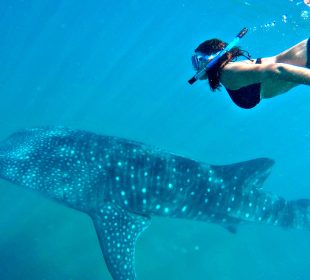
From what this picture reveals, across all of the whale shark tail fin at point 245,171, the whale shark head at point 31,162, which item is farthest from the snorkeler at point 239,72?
the whale shark head at point 31,162

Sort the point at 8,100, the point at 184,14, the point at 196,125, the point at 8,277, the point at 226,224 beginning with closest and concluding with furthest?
the point at 226,224
the point at 8,277
the point at 8,100
the point at 196,125
the point at 184,14

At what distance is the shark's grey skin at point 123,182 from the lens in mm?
6742

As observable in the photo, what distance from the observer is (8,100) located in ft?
78.8

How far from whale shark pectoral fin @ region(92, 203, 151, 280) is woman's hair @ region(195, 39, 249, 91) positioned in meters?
3.98

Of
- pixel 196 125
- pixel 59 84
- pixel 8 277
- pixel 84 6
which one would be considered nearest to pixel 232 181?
pixel 8 277

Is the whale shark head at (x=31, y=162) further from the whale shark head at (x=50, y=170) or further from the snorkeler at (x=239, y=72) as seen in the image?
the snorkeler at (x=239, y=72)

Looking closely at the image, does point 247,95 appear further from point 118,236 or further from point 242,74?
point 118,236

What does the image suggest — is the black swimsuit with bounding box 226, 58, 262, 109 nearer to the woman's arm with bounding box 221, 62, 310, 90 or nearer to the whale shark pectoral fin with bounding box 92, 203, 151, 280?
the woman's arm with bounding box 221, 62, 310, 90

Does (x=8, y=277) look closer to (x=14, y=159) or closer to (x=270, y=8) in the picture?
(x=14, y=159)

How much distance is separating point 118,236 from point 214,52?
4.31 meters

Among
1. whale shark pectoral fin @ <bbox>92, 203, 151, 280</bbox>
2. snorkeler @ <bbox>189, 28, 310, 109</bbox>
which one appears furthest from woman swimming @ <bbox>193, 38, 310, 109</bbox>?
whale shark pectoral fin @ <bbox>92, 203, 151, 280</bbox>

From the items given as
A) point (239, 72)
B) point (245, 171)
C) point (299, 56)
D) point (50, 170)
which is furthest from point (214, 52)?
point (245, 171)

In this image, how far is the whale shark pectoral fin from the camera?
640cm

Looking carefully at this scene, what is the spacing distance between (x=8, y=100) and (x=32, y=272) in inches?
661
